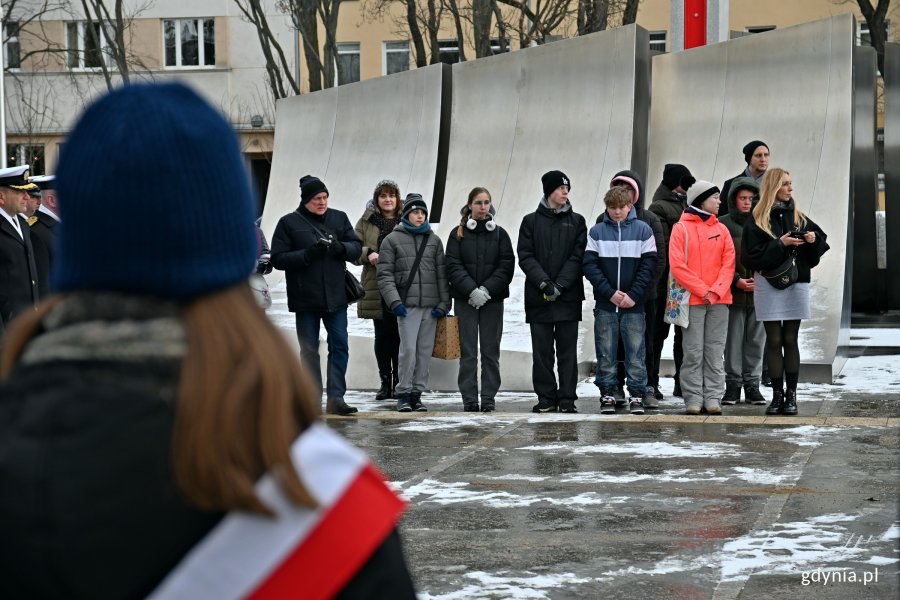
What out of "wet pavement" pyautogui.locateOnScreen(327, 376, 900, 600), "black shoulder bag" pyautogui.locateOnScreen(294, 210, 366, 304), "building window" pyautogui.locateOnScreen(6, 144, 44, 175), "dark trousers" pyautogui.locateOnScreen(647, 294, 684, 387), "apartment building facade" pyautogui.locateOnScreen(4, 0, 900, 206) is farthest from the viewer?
"apartment building facade" pyautogui.locateOnScreen(4, 0, 900, 206)

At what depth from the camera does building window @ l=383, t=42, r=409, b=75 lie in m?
40.0

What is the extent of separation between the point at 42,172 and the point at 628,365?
109 ft

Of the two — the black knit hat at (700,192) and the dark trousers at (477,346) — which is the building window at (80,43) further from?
the black knit hat at (700,192)

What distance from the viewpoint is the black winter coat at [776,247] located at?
10.5 metres

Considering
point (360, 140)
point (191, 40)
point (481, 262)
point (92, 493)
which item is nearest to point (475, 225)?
point (481, 262)

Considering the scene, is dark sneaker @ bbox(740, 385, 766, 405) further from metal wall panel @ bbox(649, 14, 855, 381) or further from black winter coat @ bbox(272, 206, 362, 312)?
black winter coat @ bbox(272, 206, 362, 312)

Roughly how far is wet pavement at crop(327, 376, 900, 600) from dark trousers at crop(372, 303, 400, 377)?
1.30 m

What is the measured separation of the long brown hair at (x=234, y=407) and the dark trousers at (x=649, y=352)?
1000 cm

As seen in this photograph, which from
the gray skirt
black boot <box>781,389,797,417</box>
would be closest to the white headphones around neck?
the gray skirt

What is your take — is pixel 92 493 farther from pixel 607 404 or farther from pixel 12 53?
pixel 12 53

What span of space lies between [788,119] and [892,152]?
3.97m

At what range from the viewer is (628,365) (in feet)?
35.9

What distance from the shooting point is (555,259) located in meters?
11.2

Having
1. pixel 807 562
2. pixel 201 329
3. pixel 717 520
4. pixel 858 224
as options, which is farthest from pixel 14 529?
pixel 858 224
